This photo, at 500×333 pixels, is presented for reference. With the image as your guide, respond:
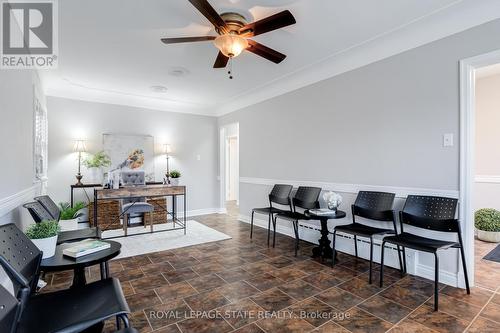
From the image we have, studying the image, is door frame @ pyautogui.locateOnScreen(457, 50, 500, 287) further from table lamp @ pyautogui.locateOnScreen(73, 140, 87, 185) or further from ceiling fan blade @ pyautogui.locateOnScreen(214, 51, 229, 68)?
table lamp @ pyautogui.locateOnScreen(73, 140, 87, 185)

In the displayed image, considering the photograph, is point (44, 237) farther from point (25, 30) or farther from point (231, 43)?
point (25, 30)

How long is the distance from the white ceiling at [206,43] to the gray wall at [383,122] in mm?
179

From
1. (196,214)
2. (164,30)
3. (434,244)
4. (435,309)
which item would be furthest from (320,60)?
(196,214)

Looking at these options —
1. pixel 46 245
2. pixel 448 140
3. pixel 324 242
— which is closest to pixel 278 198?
pixel 324 242

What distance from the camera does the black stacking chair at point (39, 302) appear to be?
1.01 metres

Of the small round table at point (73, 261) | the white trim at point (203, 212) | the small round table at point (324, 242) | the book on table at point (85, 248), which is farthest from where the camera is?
the white trim at point (203, 212)

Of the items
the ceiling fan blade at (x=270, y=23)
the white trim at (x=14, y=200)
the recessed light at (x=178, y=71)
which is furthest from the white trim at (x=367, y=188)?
the white trim at (x=14, y=200)

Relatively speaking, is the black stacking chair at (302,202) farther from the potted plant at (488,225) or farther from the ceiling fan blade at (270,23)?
the potted plant at (488,225)

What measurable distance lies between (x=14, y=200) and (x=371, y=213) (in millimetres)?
3407

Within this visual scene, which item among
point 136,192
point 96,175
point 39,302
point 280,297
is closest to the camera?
point 39,302

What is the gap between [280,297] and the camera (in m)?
2.30

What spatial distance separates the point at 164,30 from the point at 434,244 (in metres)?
3.35

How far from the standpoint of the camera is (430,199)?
2.56 meters

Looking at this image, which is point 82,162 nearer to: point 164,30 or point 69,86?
point 69,86
